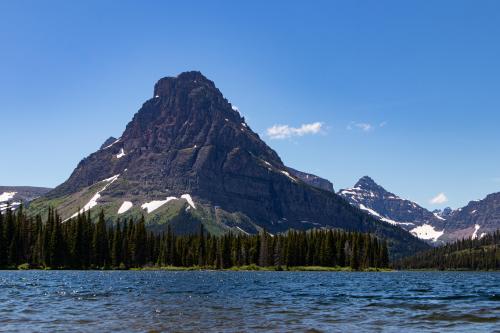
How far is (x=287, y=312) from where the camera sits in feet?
128

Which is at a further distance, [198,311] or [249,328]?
[198,311]

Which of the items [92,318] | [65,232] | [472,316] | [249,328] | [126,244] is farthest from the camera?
[126,244]

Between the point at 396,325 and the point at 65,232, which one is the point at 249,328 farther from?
the point at 65,232

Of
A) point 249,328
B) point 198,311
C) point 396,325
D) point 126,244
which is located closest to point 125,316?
point 198,311

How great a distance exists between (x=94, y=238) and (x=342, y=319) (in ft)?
512

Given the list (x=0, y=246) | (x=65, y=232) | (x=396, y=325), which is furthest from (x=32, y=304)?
(x=65, y=232)

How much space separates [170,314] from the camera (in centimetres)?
3709

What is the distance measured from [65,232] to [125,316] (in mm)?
150626

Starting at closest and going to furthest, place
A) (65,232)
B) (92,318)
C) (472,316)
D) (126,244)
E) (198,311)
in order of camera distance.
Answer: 1. (92,318)
2. (472,316)
3. (198,311)
4. (65,232)
5. (126,244)

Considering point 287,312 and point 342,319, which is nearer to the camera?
point 342,319

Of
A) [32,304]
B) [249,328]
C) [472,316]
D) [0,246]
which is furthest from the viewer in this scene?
[0,246]

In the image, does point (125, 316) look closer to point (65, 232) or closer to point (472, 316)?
point (472, 316)

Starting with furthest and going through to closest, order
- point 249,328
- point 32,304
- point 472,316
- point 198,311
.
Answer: point 32,304, point 198,311, point 472,316, point 249,328

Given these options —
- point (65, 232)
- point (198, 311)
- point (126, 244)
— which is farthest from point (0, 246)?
point (198, 311)
